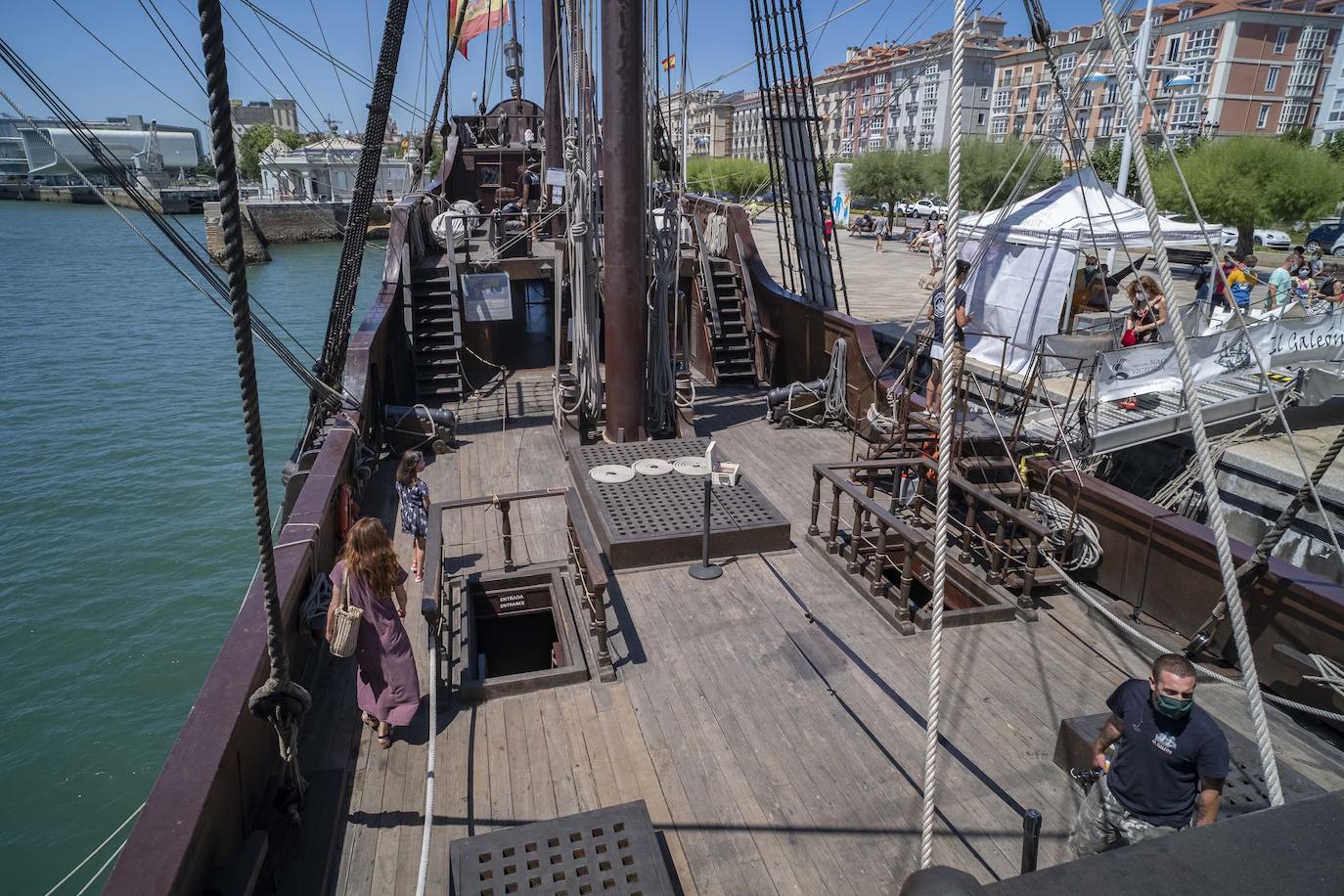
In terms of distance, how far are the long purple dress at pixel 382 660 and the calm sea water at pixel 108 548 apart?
4796 millimetres

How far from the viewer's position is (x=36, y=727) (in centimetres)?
871

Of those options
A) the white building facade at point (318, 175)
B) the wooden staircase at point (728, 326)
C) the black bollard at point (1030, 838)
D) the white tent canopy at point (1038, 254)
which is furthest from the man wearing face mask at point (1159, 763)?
the white building facade at point (318, 175)

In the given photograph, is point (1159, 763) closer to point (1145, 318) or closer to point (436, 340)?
point (436, 340)

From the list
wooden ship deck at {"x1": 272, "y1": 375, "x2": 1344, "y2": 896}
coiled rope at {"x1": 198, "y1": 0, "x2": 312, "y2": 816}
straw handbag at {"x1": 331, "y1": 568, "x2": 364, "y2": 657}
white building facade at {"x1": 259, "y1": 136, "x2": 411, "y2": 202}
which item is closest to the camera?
coiled rope at {"x1": 198, "y1": 0, "x2": 312, "y2": 816}

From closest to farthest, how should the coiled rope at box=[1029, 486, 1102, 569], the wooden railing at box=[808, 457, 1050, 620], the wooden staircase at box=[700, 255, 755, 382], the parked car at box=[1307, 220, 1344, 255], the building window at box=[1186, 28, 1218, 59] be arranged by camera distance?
1. the wooden railing at box=[808, 457, 1050, 620]
2. the coiled rope at box=[1029, 486, 1102, 569]
3. the wooden staircase at box=[700, 255, 755, 382]
4. the parked car at box=[1307, 220, 1344, 255]
5. the building window at box=[1186, 28, 1218, 59]

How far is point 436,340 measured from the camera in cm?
1073

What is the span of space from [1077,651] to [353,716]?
444 centimetres

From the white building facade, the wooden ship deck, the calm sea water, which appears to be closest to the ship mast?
the wooden ship deck

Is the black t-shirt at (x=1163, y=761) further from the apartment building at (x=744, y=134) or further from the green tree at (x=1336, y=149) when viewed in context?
the apartment building at (x=744, y=134)

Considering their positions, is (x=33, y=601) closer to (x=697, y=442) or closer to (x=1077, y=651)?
(x=697, y=442)

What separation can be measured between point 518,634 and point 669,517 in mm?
1668

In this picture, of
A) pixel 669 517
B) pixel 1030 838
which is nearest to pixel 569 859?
pixel 1030 838

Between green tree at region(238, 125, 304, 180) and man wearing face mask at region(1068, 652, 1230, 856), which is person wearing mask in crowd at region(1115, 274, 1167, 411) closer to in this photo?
man wearing face mask at region(1068, 652, 1230, 856)

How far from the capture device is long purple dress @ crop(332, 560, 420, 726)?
13.8ft
